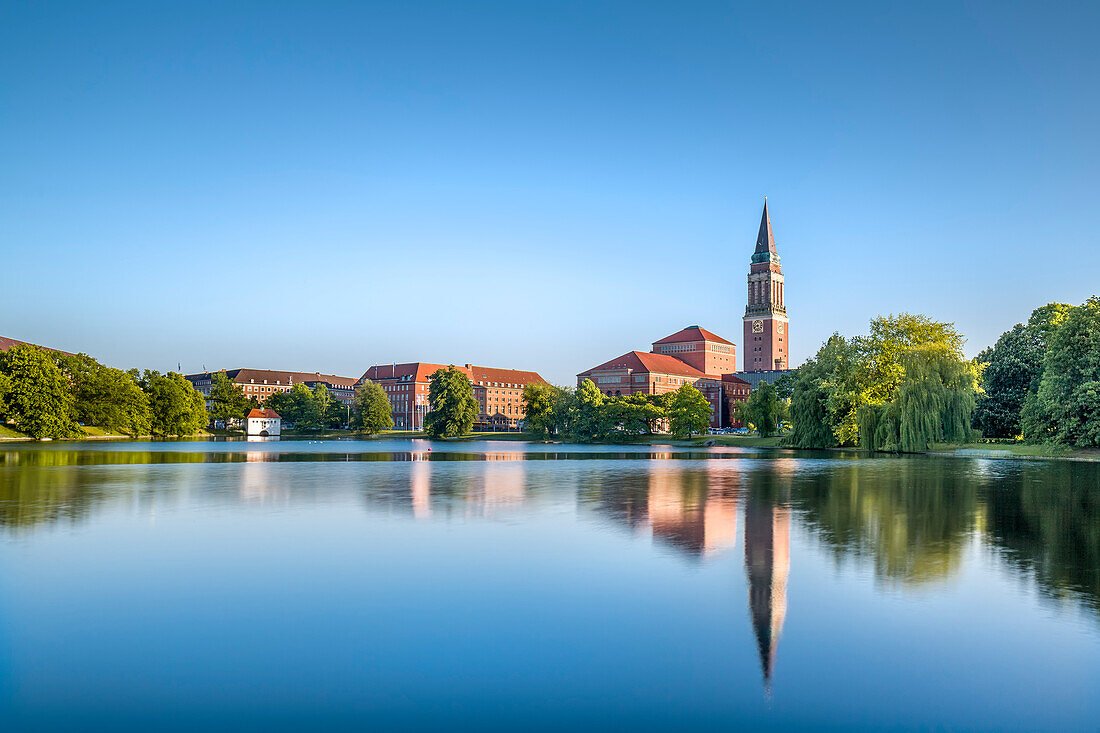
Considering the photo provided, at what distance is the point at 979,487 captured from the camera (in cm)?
2620

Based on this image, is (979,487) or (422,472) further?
(422,472)

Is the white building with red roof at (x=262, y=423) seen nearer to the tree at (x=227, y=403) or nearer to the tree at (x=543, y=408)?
the tree at (x=227, y=403)

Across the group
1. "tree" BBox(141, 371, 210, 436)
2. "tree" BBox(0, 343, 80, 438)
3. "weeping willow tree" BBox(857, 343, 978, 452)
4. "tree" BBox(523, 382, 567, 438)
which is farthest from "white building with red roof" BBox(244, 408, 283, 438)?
"weeping willow tree" BBox(857, 343, 978, 452)

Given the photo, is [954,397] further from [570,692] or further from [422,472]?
[570,692]

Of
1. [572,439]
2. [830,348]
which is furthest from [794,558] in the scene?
[572,439]

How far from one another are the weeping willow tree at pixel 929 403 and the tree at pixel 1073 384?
17.2 ft

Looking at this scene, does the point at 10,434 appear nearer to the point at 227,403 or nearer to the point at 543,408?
the point at 543,408

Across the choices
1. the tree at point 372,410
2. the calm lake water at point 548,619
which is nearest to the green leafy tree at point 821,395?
the calm lake water at point 548,619

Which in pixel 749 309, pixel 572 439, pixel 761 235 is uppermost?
pixel 761 235

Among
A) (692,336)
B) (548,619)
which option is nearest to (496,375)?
(692,336)

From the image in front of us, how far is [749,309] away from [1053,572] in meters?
162

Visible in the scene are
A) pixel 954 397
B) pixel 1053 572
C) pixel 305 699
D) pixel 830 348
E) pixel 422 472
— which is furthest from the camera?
pixel 830 348

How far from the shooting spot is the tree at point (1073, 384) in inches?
1678

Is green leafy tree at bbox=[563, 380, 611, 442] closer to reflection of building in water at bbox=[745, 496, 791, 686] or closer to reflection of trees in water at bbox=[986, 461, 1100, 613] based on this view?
reflection of trees in water at bbox=[986, 461, 1100, 613]
